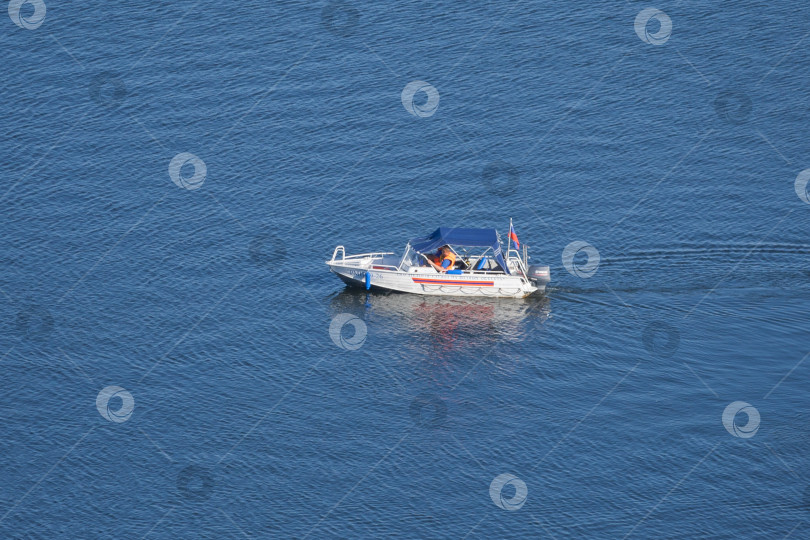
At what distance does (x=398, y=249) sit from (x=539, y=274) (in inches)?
490

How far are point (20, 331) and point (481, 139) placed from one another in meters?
43.0

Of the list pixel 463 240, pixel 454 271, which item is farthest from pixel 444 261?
pixel 463 240

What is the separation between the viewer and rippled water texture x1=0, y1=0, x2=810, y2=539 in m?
66.1

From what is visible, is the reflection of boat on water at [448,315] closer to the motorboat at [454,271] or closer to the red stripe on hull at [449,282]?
the motorboat at [454,271]

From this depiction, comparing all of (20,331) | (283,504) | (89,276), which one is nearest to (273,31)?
(89,276)

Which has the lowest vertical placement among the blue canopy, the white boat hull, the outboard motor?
the white boat hull

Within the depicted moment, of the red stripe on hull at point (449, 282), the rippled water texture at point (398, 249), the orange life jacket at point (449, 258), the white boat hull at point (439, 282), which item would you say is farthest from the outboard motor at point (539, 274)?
the orange life jacket at point (449, 258)

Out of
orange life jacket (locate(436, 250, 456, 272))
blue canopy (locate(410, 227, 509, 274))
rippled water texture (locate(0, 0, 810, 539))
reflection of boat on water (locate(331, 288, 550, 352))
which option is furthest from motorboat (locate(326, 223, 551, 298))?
rippled water texture (locate(0, 0, 810, 539))

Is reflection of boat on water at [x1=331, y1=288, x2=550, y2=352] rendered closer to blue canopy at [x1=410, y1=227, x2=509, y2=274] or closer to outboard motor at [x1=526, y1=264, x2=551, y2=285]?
outboard motor at [x1=526, y1=264, x2=551, y2=285]

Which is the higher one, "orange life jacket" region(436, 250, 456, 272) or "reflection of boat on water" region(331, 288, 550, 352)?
"orange life jacket" region(436, 250, 456, 272)

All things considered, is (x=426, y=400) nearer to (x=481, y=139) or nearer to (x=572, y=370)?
(x=572, y=370)

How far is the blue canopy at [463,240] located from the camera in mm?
82812

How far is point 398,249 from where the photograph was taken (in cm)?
9069

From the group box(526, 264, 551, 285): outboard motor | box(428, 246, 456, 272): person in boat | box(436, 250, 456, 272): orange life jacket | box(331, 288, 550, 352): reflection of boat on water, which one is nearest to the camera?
box(331, 288, 550, 352): reflection of boat on water
